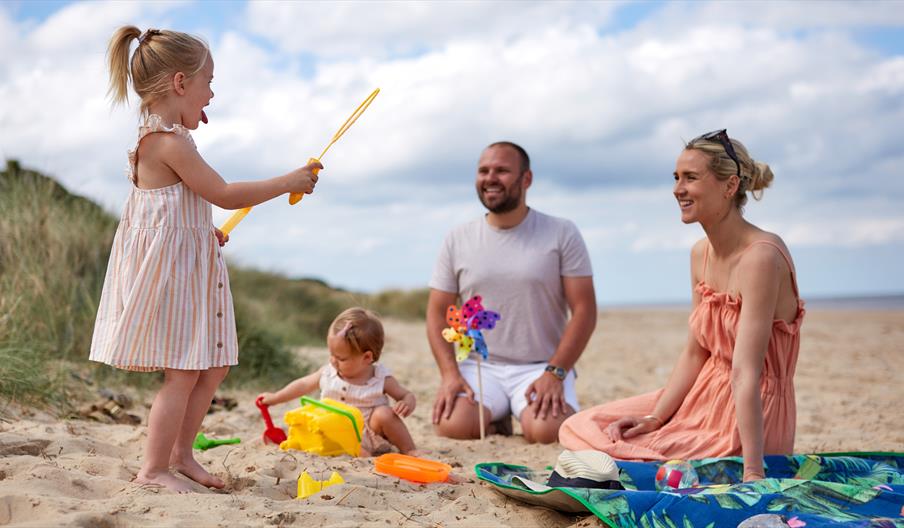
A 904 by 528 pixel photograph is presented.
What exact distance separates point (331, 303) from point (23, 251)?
5.43m

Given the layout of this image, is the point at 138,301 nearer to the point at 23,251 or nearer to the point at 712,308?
the point at 712,308

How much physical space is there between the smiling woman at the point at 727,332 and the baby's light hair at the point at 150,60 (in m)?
2.21

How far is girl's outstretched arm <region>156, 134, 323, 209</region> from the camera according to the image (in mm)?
3072

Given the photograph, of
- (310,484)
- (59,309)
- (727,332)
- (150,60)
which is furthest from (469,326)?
(59,309)

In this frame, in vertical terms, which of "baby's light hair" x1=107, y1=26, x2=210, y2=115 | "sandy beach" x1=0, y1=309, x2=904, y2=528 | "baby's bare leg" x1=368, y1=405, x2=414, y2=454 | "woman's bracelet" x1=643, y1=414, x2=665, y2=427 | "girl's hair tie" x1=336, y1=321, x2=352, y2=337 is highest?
"baby's light hair" x1=107, y1=26, x2=210, y2=115

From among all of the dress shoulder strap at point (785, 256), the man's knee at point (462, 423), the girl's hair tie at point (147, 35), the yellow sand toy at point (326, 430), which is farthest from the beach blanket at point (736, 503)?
the girl's hair tie at point (147, 35)

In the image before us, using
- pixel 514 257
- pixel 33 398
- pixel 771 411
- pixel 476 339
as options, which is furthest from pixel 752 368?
pixel 33 398

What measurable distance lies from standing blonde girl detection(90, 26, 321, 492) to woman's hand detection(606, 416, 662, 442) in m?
1.97

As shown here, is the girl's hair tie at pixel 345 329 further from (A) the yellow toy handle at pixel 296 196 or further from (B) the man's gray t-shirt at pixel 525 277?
(B) the man's gray t-shirt at pixel 525 277

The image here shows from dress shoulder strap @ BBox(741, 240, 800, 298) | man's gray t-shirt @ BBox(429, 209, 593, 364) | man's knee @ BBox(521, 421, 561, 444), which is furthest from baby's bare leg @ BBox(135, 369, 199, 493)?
man's gray t-shirt @ BBox(429, 209, 593, 364)

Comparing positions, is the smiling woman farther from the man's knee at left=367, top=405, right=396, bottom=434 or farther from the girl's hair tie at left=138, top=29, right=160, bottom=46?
the girl's hair tie at left=138, top=29, right=160, bottom=46

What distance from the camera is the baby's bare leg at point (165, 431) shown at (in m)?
3.08

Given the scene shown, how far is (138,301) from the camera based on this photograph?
308 cm

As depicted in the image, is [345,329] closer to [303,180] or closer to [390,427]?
[390,427]
